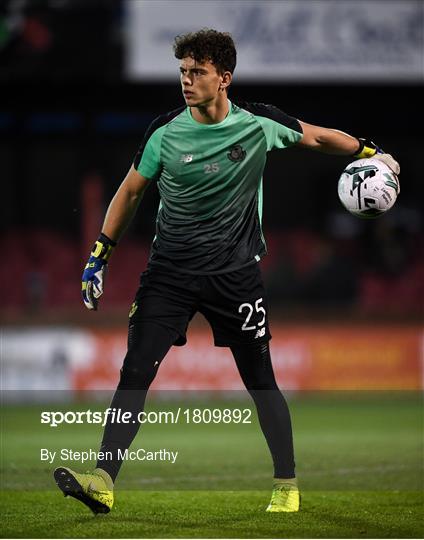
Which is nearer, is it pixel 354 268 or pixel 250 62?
pixel 250 62

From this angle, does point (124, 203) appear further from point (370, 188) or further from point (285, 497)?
point (285, 497)

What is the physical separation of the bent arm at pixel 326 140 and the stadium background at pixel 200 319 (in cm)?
197

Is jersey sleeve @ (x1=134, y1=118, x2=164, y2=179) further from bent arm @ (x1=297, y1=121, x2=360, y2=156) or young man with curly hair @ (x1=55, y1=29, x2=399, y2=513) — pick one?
bent arm @ (x1=297, y1=121, x2=360, y2=156)

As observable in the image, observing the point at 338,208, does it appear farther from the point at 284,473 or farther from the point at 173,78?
the point at 284,473

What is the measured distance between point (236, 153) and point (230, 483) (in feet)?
8.46

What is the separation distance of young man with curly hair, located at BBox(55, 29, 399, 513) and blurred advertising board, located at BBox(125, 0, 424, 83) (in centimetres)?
965

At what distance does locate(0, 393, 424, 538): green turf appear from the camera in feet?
17.9

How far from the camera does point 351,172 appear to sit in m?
6.08

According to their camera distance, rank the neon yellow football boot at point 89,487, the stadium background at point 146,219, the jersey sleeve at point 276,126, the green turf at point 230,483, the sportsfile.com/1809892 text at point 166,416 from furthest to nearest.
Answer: the stadium background at point 146,219
the sportsfile.com/1809892 text at point 166,416
the jersey sleeve at point 276,126
the green turf at point 230,483
the neon yellow football boot at point 89,487

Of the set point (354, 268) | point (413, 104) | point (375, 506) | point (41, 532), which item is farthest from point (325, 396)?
point (41, 532)

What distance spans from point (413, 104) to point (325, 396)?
22.7 ft

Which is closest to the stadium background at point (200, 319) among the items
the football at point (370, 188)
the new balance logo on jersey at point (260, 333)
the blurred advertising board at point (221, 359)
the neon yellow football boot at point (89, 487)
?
the blurred advertising board at point (221, 359)

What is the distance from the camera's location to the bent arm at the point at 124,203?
18.6ft

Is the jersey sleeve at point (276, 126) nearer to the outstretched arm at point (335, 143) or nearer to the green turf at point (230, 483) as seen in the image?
the outstretched arm at point (335, 143)
